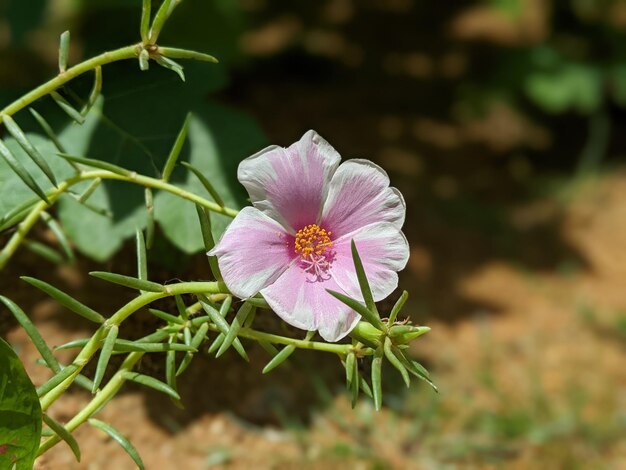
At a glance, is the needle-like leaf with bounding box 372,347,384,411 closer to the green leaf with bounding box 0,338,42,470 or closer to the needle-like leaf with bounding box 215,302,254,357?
the needle-like leaf with bounding box 215,302,254,357

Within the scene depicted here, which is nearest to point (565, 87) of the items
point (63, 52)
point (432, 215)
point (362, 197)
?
point (432, 215)

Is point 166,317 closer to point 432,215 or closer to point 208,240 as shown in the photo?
point 208,240

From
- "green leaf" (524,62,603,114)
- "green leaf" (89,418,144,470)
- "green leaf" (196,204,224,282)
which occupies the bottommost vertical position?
"green leaf" (89,418,144,470)

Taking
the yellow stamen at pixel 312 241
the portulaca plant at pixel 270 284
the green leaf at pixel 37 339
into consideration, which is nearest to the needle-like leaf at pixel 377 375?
the portulaca plant at pixel 270 284

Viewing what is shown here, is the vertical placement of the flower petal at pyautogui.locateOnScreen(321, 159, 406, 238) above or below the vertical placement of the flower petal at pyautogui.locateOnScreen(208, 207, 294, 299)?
above

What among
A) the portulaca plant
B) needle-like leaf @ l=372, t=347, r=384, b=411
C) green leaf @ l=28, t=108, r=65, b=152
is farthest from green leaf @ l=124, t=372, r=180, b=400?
green leaf @ l=28, t=108, r=65, b=152

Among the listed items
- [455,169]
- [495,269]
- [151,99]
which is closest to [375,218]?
[151,99]

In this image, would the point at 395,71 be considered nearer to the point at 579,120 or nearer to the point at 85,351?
the point at 579,120
